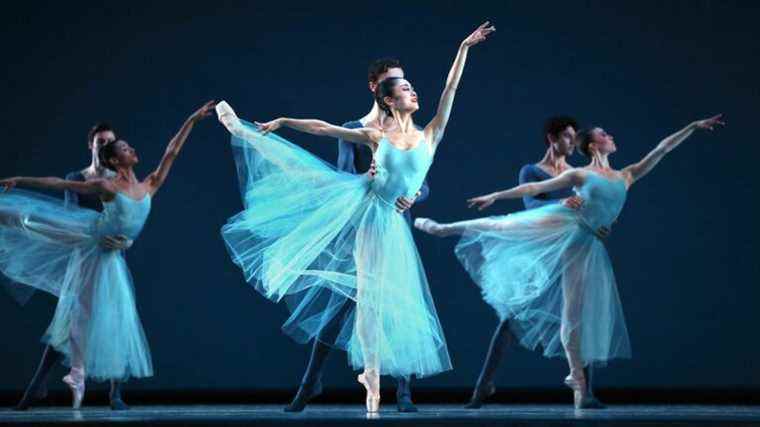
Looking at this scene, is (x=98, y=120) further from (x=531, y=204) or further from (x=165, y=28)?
(x=531, y=204)

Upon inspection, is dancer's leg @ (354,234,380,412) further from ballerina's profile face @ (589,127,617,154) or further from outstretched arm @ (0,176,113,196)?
outstretched arm @ (0,176,113,196)

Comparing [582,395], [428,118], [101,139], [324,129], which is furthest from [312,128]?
[428,118]

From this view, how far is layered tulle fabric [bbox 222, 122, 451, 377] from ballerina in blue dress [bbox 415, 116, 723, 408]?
429 millimetres

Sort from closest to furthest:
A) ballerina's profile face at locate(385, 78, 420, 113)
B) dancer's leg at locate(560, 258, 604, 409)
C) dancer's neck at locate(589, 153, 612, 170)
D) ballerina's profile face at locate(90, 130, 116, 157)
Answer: ballerina's profile face at locate(385, 78, 420, 113) < dancer's leg at locate(560, 258, 604, 409) < dancer's neck at locate(589, 153, 612, 170) < ballerina's profile face at locate(90, 130, 116, 157)

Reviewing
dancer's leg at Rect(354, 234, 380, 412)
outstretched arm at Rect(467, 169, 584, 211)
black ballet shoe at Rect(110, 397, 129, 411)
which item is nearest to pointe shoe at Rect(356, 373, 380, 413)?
dancer's leg at Rect(354, 234, 380, 412)

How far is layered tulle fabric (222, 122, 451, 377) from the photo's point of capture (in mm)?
4672

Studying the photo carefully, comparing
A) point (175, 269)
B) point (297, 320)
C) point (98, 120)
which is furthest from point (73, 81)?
point (297, 320)

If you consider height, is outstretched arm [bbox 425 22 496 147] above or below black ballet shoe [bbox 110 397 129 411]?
above

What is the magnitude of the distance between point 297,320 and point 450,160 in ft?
6.14

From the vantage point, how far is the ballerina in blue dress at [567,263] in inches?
198

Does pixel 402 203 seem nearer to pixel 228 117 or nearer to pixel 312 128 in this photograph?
pixel 312 128

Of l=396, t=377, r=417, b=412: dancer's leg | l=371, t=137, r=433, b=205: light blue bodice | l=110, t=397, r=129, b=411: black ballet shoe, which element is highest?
l=371, t=137, r=433, b=205: light blue bodice

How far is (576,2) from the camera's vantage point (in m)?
6.36

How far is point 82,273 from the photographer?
548 centimetres
